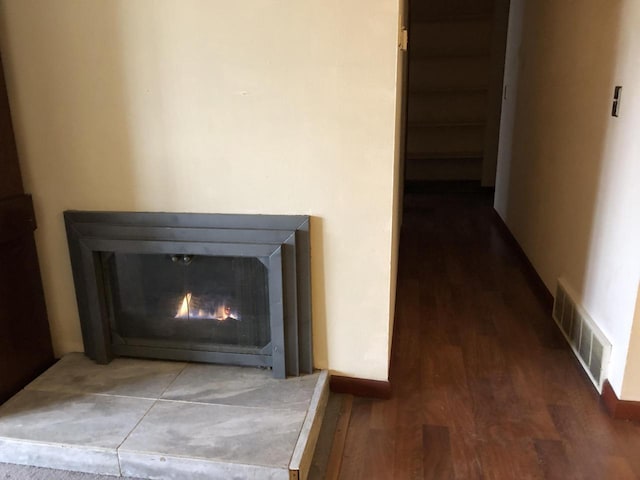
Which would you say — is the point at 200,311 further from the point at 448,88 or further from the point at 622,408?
the point at 448,88

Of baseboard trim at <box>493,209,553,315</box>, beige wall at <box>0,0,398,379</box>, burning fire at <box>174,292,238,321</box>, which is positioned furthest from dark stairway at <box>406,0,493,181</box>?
burning fire at <box>174,292,238,321</box>

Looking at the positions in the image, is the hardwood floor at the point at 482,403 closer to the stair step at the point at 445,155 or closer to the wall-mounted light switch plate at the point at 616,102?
the wall-mounted light switch plate at the point at 616,102

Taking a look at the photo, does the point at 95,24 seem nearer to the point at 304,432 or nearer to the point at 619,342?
the point at 304,432

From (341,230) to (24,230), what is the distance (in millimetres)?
1204

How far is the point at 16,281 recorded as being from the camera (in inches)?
77.5

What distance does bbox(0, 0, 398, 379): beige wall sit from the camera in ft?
5.74

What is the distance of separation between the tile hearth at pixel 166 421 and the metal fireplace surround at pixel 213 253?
2.6 inches

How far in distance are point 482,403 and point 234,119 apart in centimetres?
142

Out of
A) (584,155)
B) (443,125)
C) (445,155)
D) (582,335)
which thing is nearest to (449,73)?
(443,125)

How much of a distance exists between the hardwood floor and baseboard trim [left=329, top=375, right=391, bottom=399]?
0.11 ft

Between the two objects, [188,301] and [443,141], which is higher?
[443,141]

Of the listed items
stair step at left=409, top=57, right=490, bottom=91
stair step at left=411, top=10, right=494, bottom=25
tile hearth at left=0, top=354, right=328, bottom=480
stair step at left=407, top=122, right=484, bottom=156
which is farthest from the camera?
stair step at left=407, top=122, right=484, bottom=156

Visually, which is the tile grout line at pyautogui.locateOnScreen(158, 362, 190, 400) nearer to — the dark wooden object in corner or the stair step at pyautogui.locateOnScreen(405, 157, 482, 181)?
the dark wooden object in corner

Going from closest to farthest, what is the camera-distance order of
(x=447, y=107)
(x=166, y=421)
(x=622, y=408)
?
1. (x=166, y=421)
2. (x=622, y=408)
3. (x=447, y=107)
